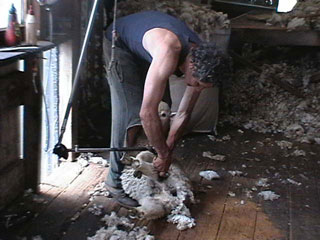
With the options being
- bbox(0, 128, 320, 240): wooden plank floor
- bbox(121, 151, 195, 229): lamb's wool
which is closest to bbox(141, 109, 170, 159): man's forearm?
bbox(121, 151, 195, 229): lamb's wool

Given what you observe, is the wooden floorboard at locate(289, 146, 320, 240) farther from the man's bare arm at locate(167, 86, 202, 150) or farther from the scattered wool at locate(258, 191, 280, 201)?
the man's bare arm at locate(167, 86, 202, 150)

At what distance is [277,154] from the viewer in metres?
3.57

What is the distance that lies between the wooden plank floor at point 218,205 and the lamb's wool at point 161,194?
52mm

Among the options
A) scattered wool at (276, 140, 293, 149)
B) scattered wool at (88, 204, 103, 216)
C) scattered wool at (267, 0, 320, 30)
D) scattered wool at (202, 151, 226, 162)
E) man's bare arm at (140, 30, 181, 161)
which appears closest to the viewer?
man's bare arm at (140, 30, 181, 161)

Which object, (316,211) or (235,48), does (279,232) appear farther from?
(235,48)

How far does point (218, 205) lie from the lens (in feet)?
8.52

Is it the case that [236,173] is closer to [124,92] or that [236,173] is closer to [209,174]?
[209,174]

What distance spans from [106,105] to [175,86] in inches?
22.7

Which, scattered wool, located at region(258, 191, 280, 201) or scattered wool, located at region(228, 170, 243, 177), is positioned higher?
scattered wool, located at region(258, 191, 280, 201)

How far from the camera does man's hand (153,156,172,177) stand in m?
2.33

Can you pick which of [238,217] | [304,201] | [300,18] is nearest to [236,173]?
[304,201]

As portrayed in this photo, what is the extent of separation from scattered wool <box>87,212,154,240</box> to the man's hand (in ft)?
0.99

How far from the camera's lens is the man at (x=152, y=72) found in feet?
6.55

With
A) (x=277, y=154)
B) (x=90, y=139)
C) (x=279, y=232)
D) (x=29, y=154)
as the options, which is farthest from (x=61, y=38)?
(x=277, y=154)
